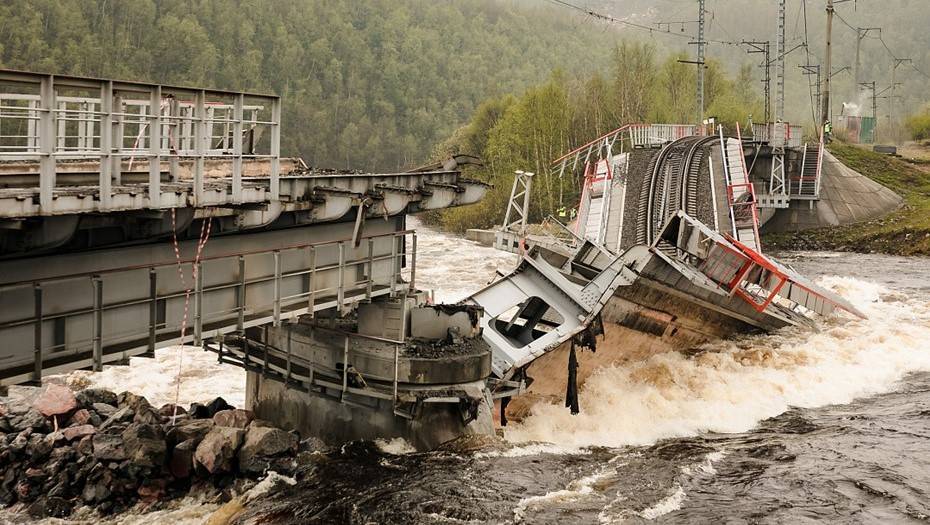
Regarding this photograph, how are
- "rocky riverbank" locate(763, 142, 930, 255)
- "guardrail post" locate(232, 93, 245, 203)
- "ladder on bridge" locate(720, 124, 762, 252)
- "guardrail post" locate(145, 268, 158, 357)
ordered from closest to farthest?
"guardrail post" locate(145, 268, 158, 357) → "guardrail post" locate(232, 93, 245, 203) → "ladder on bridge" locate(720, 124, 762, 252) → "rocky riverbank" locate(763, 142, 930, 255)

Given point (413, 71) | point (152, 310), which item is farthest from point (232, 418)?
point (413, 71)

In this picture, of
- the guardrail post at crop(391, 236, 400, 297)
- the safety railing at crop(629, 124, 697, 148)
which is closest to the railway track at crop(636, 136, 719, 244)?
the safety railing at crop(629, 124, 697, 148)

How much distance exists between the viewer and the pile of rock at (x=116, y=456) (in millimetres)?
13352

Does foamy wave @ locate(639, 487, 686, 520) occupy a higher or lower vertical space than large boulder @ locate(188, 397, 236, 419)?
lower

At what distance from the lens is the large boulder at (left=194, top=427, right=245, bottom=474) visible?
1386cm

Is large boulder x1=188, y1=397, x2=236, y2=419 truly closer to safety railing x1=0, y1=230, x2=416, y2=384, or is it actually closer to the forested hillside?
safety railing x1=0, y1=230, x2=416, y2=384

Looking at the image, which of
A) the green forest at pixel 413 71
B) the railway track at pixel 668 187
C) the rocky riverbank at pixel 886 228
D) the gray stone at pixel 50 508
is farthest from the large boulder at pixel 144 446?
the green forest at pixel 413 71

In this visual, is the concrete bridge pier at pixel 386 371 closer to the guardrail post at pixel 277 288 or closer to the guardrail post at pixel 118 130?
the guardrail post at pixel 277 288

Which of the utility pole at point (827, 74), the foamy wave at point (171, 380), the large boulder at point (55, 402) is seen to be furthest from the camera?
the utility pole at point (827, 74)

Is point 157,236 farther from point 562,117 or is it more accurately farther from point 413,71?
point 413,71

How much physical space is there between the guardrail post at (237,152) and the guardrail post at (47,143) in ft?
8.96

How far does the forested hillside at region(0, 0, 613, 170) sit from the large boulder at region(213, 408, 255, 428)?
64.3 meters

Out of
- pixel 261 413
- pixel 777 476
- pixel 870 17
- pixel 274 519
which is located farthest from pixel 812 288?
pixel 870 17

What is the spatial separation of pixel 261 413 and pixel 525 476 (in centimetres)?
536
